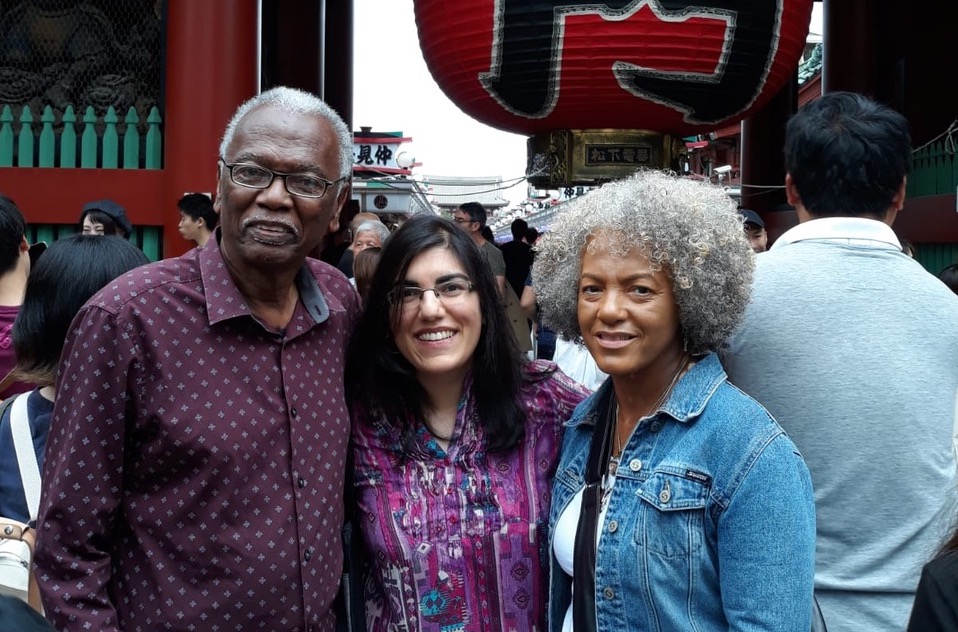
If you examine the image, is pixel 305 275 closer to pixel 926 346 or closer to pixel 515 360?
pixel 515 360

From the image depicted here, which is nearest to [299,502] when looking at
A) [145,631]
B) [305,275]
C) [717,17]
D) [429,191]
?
[145,631]

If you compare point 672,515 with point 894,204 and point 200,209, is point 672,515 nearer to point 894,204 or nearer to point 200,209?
point 894,204

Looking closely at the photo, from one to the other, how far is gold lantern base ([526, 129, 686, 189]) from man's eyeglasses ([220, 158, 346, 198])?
10.1ft

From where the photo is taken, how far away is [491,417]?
203cm

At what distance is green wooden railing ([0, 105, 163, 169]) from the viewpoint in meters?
5.70

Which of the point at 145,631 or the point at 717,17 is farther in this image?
the point at 717,17

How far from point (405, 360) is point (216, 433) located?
20.3 inches

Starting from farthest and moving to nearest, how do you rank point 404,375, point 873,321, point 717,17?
1. point 717,17
2. point 404,375
3. point 873,321

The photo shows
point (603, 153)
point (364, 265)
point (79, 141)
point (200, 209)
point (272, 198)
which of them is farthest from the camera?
point (79, 141)

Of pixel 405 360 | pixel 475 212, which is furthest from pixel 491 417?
pixel 475 212

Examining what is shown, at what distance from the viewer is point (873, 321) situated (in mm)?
1868

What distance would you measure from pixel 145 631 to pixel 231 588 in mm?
169

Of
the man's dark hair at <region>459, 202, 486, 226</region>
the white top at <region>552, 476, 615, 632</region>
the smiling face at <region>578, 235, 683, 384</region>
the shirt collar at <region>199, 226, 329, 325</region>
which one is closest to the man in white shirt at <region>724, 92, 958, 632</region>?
the smiling face at <region>578, 235, 683, 384</region>

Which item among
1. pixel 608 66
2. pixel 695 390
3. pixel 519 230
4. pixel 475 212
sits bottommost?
pixel 695 390
